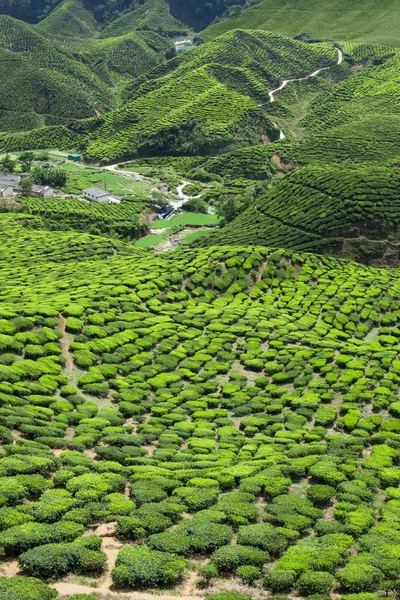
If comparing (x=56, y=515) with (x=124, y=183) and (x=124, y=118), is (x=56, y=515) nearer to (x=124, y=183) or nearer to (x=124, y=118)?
(x=124, y=183)

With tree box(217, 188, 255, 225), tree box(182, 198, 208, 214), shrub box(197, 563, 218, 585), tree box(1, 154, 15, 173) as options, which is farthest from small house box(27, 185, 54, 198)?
shrub box(197, 563, 218, 585)

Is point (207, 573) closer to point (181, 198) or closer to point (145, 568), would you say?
point (145, 568)

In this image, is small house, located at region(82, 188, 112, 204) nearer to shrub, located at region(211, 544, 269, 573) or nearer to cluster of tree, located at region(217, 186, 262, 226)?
cluster of tree, located at region(217, 186, 262, 226)

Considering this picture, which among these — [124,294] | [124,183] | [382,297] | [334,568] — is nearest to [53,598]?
[334,568]

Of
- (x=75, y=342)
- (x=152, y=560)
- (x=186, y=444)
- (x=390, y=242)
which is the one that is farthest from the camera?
(x=390, y=242)

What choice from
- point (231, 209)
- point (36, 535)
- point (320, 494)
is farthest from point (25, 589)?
point (231, 209)

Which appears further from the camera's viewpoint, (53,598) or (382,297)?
(382,297)
